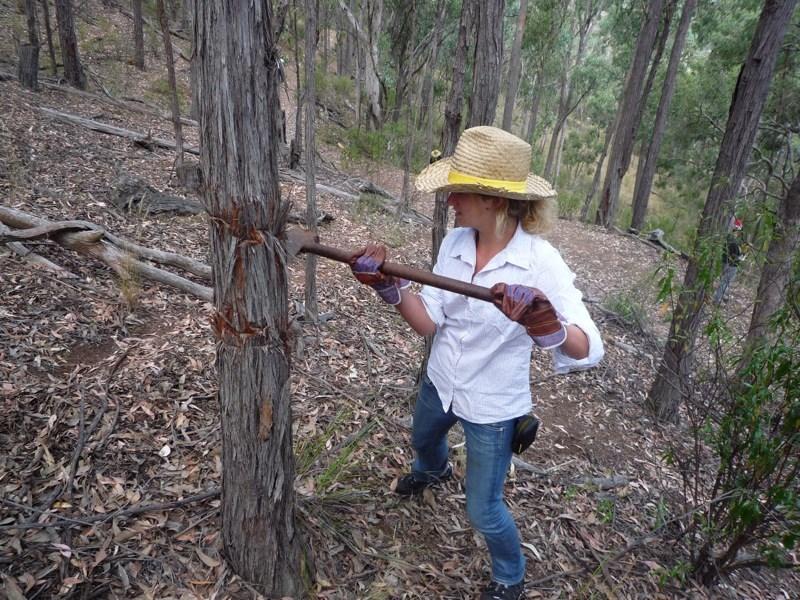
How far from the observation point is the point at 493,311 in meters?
1.93

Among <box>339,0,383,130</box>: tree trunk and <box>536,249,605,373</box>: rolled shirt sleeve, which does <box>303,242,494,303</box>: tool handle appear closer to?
<box>536,249,605,373</box>: rolled shirt sleeve

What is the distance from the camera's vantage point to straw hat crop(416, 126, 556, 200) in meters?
1.84

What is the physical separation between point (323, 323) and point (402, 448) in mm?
1456

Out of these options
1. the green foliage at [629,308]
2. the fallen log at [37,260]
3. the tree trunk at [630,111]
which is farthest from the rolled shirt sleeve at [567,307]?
the tree trunk at [630,111]

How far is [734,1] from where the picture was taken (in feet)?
48.9

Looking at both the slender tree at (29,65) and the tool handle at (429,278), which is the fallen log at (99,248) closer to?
the tool handle at (429,278)

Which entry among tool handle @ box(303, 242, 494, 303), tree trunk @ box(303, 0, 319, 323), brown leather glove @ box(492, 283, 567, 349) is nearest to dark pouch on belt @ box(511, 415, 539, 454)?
brown leather glove @ box(492, 283, 567, 349)

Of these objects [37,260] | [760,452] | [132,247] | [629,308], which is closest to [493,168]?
[760,452]

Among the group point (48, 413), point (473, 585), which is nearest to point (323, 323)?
point (48, 413)

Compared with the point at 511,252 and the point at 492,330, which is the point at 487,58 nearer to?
the point at 511,252

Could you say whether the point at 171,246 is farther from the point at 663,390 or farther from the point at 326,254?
the point at 663,390

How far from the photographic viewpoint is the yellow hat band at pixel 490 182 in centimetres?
183

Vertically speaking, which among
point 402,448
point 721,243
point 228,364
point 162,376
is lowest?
point 402,448

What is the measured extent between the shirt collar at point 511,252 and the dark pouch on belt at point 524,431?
63 centimetres
